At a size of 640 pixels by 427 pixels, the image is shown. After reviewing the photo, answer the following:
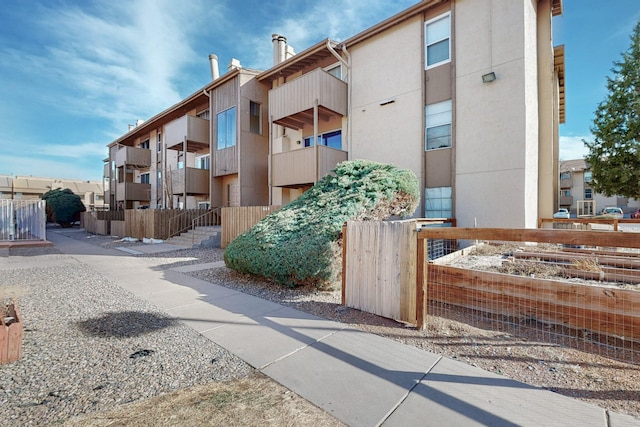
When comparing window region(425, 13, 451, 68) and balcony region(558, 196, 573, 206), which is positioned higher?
window region(425, 13, 451, 68)

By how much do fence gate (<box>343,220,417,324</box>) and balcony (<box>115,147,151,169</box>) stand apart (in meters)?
23.4

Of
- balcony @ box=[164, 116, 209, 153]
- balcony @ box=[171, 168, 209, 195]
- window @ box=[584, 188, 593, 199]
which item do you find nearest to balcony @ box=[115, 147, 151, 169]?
balcony @ box=[164, 116, 209, 153]

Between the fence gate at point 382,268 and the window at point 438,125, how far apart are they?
262 inches

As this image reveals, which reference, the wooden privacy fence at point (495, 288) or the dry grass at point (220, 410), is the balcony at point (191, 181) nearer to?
the wooden privacy fence at point (495, 288)

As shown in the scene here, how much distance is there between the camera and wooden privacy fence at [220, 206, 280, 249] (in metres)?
10.9

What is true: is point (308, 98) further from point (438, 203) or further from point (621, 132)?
point (621, 132)

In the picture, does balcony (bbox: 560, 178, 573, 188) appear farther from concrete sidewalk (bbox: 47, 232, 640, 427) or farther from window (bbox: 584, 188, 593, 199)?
concrete sidewalk (bbox: 47, 232, 640, 427)

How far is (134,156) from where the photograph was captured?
2247 cm

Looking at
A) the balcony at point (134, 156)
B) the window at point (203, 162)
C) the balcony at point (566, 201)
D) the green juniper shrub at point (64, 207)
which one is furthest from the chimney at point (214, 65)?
the balcony at point (566, 201)

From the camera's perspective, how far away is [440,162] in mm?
10078

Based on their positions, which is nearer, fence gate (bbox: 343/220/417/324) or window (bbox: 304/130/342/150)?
fence gate (bbox: 343/220/417/324)

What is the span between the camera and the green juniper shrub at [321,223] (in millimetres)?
5605

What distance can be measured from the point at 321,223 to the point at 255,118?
11452mm

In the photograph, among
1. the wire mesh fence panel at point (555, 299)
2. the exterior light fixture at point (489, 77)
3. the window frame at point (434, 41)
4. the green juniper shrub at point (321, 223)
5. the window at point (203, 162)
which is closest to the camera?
the wire mesh fence panel at point (555, 299)
